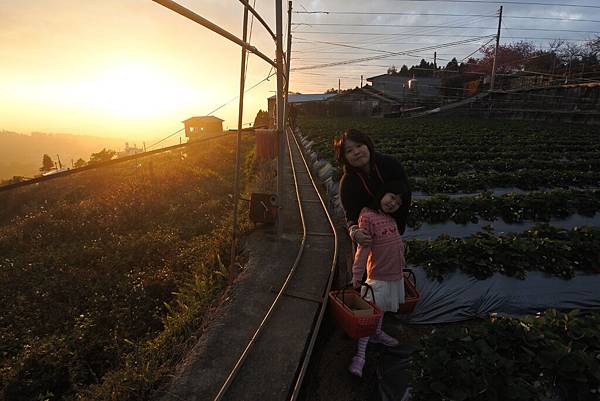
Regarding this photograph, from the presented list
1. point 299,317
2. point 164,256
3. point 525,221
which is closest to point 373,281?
A: point 299,317

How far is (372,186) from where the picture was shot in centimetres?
362

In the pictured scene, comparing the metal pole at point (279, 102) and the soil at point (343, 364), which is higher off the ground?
the metal pole at point (279, 102)

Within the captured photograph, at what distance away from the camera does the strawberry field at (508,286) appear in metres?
2.71

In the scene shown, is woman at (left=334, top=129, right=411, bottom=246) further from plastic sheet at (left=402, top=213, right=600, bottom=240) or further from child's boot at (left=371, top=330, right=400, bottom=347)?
plastic sheet at (left=402, top=213, right=600, bottom=240)

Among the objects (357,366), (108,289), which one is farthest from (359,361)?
(108,289)

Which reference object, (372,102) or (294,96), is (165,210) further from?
(294,96)

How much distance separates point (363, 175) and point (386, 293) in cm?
139

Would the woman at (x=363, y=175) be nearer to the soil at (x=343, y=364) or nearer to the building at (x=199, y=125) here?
the soil at (x=343, y=364)

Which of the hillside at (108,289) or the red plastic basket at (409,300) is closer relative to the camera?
the red plastic basket at (409,300)

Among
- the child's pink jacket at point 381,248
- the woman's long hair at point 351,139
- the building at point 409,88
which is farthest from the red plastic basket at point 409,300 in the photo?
the building at point 409,88

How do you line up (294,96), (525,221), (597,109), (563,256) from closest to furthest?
1. (563,256)
2. (525,221)
3. (597,109)
4. (294,96)

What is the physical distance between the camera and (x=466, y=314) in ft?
15.6

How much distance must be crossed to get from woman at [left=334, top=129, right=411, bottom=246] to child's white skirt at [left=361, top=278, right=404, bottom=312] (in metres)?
0.55

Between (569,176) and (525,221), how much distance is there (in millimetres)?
4547
